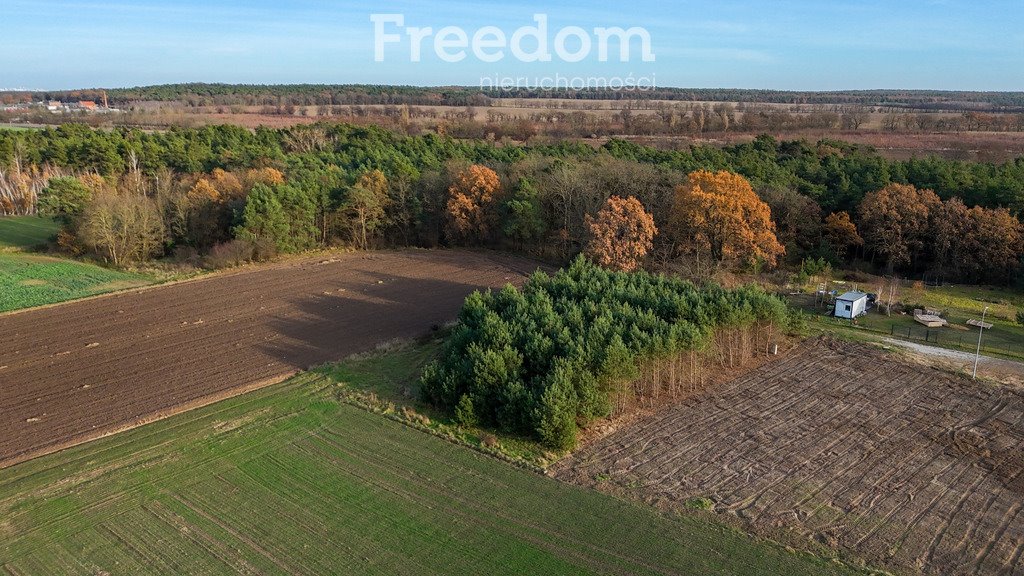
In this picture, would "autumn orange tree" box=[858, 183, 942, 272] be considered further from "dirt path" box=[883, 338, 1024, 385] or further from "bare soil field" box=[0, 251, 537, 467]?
"bare soil field" box=[0, 251, 537, 467]

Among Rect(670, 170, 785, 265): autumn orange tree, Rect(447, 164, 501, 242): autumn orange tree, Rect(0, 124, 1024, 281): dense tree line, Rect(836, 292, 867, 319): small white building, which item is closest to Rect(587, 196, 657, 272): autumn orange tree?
Rect(0, 124, 1024, 281): dense tree line

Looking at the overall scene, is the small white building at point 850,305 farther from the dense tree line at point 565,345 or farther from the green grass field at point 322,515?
the green grass field at point 322,515

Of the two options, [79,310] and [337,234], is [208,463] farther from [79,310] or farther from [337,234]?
[337,234]

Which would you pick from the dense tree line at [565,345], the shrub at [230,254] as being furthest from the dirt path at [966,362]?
the shrub at [230,254]

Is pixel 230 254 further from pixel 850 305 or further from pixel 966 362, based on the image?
pixel 966 362

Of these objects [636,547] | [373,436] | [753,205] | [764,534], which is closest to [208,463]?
[373,436]

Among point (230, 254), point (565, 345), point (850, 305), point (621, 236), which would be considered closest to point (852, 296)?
point (850, 305)
